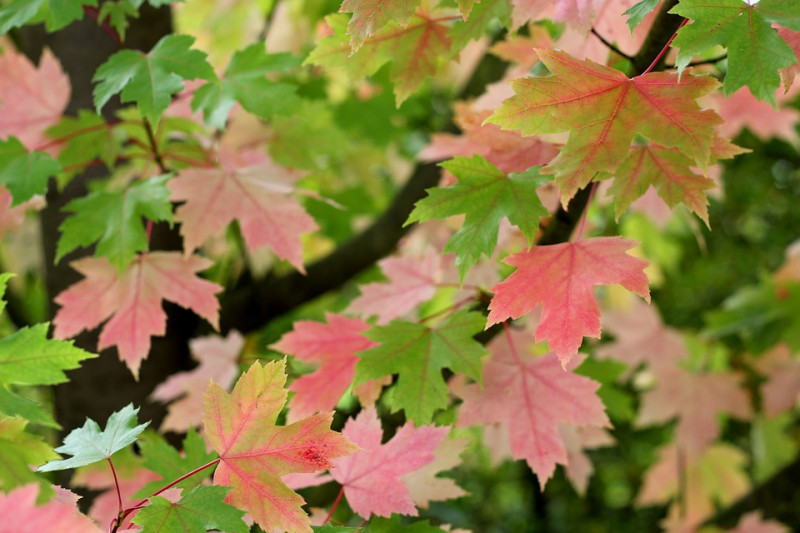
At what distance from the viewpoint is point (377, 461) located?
0.86 metres

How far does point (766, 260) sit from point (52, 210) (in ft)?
8.52

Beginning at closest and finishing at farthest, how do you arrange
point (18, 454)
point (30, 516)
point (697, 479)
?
point (30, 516) < point (18, 454) < point (697, 479)

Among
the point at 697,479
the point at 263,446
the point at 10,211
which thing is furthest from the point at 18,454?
the point at 697,479

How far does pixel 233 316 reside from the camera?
1.68m

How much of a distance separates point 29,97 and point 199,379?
519 mm

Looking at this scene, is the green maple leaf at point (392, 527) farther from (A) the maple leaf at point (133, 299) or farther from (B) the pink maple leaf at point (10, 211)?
(B) the pink maple leaf at point (10, 211)

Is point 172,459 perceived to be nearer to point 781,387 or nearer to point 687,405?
point 687,405

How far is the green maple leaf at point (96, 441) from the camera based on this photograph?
679 mm

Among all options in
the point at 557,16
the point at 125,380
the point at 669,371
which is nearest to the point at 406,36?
the point at 557,16

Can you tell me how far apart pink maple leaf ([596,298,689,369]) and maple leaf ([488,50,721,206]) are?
3.91ft

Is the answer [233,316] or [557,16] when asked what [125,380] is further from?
[557,16]

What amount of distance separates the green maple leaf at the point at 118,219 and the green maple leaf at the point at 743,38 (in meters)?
0.65

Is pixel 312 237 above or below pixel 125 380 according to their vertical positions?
below

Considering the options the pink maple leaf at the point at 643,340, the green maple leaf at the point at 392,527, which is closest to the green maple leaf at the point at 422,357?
the green maple leaf at the point at 392,527
